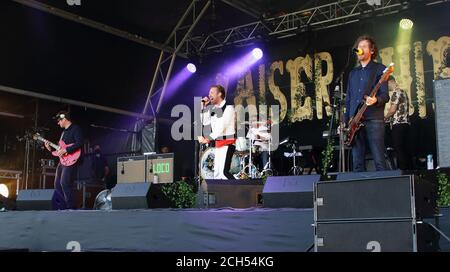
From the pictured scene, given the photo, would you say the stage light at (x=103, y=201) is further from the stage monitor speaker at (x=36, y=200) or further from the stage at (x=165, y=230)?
the stage at (x=165, y=230)

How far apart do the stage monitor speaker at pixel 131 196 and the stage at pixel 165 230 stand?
49 cm

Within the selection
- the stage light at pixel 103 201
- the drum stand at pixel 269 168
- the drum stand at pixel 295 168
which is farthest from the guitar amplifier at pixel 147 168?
the drum stand at pixel 295 168

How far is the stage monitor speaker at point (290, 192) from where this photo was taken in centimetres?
490

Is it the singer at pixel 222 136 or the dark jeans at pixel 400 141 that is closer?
the singer at pixel 222 136

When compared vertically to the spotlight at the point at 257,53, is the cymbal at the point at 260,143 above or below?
below

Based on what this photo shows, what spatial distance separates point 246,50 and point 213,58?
954 millimetres

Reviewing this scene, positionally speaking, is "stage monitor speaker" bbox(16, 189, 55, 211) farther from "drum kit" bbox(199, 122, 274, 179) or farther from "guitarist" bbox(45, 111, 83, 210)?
"drum kit" bbox(199, 122, 274, 179)

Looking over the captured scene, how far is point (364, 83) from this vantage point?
578 centimetres

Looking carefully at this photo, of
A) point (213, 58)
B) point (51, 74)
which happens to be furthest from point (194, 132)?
point (51, 74)

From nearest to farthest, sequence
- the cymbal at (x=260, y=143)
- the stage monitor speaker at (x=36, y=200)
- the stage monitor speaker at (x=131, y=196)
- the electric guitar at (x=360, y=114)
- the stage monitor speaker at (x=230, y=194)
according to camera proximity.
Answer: the electric guitar at (x=360, y=114) < the stage monitor speaker at (x=230, y=194) < the stage monitor speaker at (x=131, y=196) < the stage monitor speaker at (x=36, y=200) < the cymbal at (x=260, y=143)

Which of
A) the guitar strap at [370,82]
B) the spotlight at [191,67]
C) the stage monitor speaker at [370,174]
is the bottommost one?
the stage monitor speaker at [370,174]

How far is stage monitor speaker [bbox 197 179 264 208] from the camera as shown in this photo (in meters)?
5.91

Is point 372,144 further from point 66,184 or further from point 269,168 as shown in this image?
point 269,168
